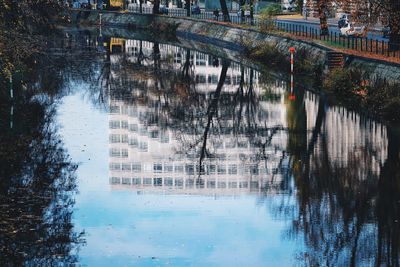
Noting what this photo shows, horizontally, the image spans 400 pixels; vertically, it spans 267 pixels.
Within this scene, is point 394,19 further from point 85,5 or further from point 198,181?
point 85,5

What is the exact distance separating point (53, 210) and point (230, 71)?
42919mm

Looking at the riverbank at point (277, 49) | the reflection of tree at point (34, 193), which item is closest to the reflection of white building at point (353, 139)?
the riverbank at point (277, 49)

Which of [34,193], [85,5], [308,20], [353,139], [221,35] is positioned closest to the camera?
[34,193]

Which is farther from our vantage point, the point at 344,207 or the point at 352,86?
the point at 352,86

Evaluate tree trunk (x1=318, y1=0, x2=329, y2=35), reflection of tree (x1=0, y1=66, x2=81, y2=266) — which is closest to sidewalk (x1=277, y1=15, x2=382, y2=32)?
tree trunk (x1=318, y1=0, x2=329, y2=35)

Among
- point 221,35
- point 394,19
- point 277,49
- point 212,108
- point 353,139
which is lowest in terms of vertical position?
point 212,108

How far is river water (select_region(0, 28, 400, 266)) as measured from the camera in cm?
2577

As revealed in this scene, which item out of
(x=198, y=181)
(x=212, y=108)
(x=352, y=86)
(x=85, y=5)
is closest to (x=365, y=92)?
(x=352, y=86)

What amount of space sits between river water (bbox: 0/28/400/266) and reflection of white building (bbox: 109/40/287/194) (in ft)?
0.24

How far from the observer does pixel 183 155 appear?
39.7 meters

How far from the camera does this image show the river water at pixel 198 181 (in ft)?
84.5

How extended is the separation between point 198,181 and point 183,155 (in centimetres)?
517

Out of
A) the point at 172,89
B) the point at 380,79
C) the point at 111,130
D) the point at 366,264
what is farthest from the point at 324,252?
the point at 172,89

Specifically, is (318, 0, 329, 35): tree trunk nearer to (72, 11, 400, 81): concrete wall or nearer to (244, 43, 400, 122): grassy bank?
(72, 11, 400, 81): concrete wall
